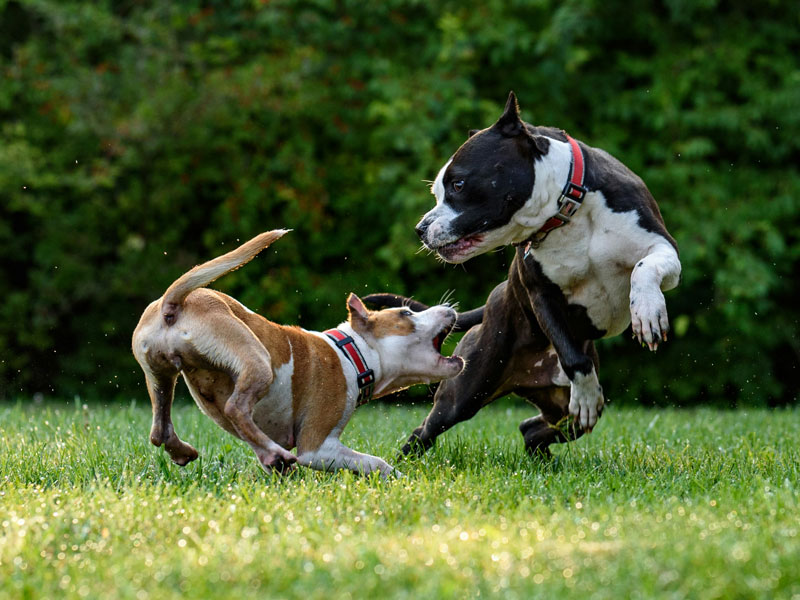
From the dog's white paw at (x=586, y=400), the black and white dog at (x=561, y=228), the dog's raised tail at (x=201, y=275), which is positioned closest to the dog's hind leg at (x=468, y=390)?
the black and white dog at (x=561, y=228)

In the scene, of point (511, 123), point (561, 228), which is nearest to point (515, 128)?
point (511, 123)

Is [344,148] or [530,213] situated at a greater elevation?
[530,213]

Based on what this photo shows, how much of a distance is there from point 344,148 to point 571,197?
8.26 meters

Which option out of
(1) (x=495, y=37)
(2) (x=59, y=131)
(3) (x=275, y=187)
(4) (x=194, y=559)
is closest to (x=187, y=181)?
(3) (x=275, y=187)

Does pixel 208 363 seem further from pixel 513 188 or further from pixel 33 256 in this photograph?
pixel 33 256

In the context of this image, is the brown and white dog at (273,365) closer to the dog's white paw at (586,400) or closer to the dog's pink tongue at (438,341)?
the dog's pink tongue at (438,341)

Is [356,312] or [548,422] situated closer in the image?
[356,312]

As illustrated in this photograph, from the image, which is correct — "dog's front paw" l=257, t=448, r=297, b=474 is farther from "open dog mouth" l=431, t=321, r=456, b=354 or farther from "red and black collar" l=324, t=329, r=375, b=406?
"open dog mouth" l=431, t=321, r=456, b=354

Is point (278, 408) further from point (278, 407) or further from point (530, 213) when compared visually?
point (530, 213)

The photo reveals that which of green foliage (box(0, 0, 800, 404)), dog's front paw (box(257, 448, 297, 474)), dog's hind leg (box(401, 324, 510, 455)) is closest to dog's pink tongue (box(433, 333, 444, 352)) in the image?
dog's hind leg (box(401, 324, 510, 455))

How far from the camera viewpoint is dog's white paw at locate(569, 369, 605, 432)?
15.6 feet

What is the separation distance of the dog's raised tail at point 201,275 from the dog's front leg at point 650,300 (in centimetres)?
151

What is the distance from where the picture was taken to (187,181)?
12.3 m

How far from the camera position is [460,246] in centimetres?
475
